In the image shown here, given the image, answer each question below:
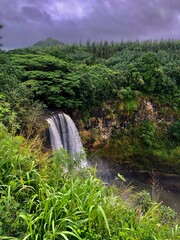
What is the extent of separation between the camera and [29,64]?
10242 mm

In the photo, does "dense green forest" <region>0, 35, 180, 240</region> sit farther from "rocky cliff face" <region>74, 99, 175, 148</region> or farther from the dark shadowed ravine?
the dark shadowed ravine

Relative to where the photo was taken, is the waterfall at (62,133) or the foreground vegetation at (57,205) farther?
the waterfall at (62,133)

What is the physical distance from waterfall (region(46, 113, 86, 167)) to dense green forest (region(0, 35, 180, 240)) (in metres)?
0.52

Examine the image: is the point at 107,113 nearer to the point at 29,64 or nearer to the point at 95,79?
the point at 95,79

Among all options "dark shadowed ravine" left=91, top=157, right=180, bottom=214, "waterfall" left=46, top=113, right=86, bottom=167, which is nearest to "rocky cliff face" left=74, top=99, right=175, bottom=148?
"dark shadowed ravine" left=91, top=157, right=180, bottom=214

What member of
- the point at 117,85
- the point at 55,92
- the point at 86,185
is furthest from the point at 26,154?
the point at 117,85

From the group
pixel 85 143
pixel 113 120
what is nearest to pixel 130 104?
pixel 113 120

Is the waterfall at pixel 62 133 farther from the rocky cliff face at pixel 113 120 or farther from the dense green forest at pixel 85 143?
the rocky cliff face at pixel 113 120

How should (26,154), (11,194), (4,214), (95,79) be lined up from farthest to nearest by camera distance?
1. (95,79)
2. (26,154)
3. (11,194)
4. (4,214)

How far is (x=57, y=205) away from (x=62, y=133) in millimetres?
6637

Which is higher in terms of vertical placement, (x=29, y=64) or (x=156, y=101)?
(x=29, y=64)

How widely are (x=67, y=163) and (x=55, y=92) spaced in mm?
6471

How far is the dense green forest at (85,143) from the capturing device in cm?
246

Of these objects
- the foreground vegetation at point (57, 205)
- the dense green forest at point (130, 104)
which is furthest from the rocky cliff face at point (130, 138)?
the foreground vegetation at point (57, 205)
